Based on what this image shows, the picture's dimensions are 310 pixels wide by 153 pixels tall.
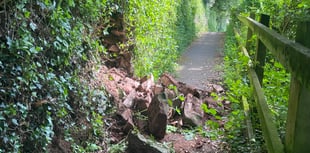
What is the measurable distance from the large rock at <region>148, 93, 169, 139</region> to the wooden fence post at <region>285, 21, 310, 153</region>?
247cm

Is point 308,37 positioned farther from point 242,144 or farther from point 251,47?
point 251,47

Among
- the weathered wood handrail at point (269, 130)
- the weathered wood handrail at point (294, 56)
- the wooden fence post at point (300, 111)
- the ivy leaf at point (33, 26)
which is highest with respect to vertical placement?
the ivy leaf at point (33, 26)

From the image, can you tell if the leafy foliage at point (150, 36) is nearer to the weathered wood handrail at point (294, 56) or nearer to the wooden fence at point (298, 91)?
the weathered wood handrail at point (294, 56)

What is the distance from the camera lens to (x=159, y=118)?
4.22 meters

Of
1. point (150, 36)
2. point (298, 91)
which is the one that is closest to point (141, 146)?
point (298, 91)

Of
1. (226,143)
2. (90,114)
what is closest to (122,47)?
(90,114)

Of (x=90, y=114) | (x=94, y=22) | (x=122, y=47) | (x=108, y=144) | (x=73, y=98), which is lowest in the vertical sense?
(x=108, y=144)

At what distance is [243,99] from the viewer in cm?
428

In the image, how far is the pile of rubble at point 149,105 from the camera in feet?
13.9

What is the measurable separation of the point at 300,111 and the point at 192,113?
3257mm

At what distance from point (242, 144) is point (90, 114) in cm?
165

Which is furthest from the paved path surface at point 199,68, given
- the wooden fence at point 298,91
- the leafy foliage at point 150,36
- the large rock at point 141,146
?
the wooden fence at point 298,91

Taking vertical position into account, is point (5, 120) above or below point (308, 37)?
below

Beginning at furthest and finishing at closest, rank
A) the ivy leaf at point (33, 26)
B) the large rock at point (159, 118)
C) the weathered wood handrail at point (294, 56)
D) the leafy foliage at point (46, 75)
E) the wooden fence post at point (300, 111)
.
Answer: the large rock at point (159, 118) < the ivy leaf at point (33, 26) < the leafy foliage at point (46, 75) < the wooden fence post at point (300, 111) < the weathered wood handrail at point (294, 56)
